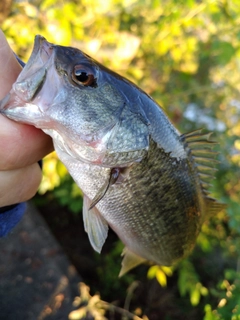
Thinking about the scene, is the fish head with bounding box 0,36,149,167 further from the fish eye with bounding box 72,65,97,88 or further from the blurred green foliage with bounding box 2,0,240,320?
the blurred green foliage with bounding box 2,0,240,320

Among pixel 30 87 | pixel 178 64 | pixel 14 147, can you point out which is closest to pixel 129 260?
pixel 14 147

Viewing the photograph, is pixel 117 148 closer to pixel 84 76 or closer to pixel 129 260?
pixel 84 76

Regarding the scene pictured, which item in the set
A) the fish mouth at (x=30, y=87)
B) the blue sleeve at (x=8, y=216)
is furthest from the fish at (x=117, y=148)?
the blue sleeve at (x=8, y=216)

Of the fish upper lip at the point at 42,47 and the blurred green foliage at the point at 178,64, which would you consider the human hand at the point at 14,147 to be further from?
the blurred green foliage at the point at 178,64

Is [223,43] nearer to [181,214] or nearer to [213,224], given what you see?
[181,214]

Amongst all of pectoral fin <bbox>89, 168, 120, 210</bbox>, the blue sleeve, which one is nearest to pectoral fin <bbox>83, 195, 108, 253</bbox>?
pectoral fin <bbox>89, 168, 120, 210</bbox>

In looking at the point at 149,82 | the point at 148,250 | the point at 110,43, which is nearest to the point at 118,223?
the point at 148,250
